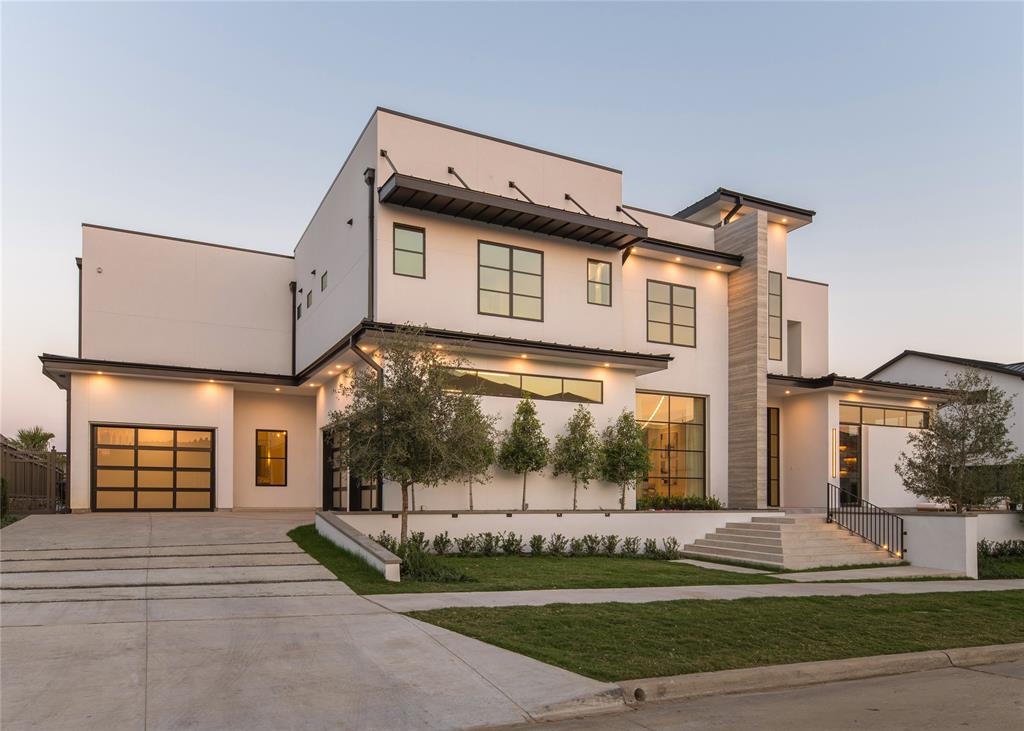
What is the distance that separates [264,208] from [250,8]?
773 inches

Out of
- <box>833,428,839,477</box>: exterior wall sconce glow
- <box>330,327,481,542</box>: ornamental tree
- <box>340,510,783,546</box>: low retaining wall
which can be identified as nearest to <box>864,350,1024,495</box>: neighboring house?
<box>833,428,839,477</box>: exterior wall sconce glow

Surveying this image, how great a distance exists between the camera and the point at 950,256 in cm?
3609

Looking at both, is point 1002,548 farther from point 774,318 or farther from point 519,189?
point 519,189

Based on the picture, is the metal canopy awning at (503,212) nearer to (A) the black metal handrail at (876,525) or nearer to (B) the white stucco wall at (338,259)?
(B) the white stucco wall at (338,259)

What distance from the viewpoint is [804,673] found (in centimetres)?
801

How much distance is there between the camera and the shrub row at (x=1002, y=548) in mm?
20547

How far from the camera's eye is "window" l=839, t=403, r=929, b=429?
87.2 feet

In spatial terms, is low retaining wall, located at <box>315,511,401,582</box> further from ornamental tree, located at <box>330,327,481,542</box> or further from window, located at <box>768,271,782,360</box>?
window, located at <box>768,271,782,360</box>

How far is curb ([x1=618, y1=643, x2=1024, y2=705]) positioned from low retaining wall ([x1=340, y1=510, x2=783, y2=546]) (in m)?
10.1

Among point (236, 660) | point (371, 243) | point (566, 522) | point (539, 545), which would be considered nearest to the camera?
point (236, 660)

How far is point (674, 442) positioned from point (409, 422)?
38.8 feet

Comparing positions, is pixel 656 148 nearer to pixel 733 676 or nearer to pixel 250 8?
pixel 250 8

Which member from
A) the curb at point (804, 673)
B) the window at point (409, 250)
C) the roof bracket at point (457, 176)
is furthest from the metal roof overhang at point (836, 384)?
the curb at point (804, 673)

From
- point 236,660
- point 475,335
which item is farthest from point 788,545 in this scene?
point 236,660
